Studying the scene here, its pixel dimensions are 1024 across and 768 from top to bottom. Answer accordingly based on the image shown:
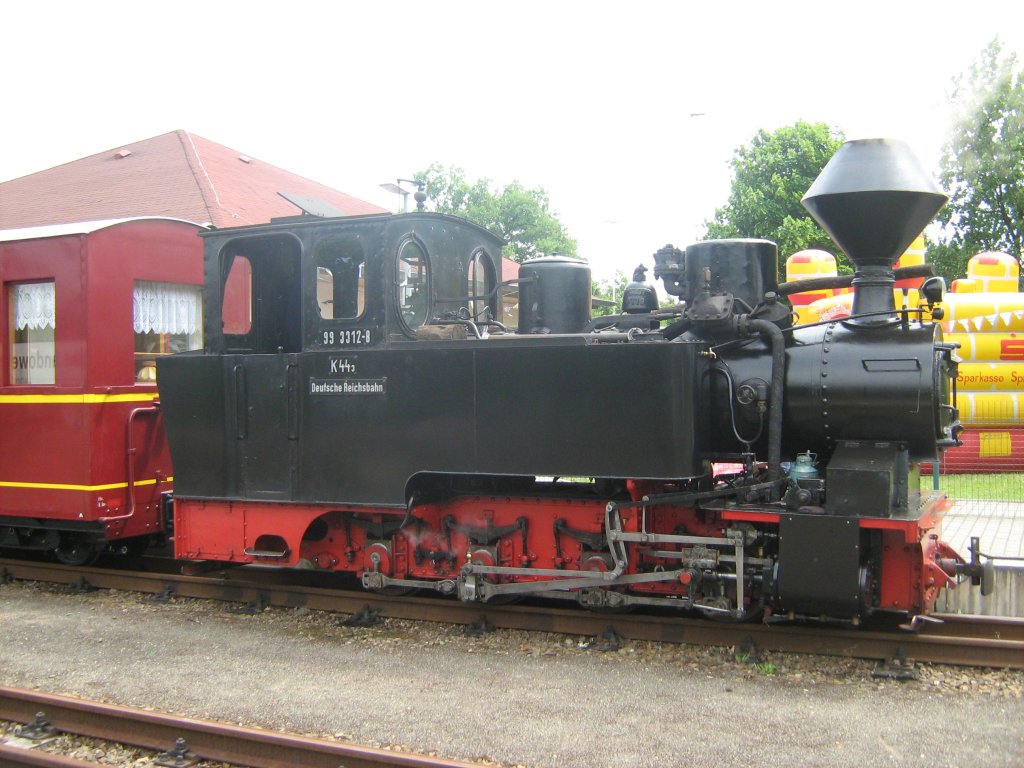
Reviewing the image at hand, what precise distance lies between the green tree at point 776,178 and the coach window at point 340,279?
25996 millimetres

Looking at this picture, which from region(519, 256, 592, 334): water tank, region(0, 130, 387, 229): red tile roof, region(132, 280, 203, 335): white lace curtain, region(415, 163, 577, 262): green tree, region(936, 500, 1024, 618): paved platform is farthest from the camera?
region(415, 163, 577, 262): green tree

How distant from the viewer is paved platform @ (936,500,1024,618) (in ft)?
20.7

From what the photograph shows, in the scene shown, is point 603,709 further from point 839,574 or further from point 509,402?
point 509,402

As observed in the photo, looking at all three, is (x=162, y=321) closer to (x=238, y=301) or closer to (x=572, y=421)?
(x=238, y=301)

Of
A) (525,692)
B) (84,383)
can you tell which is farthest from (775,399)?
(84,383)

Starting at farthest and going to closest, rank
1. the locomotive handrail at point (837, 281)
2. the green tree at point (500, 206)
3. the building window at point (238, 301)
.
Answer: the green tree at point (500, 206)
the building window at point (238, 301)
the locomotive handrail at point (837, 281)

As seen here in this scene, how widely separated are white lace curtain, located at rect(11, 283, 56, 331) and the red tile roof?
967cm

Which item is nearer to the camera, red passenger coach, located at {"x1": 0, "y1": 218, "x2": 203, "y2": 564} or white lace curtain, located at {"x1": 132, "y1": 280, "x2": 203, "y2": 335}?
red passenger coach, located at {"x1": 0, "y1": 218, "x2": 203, "y2": 564}

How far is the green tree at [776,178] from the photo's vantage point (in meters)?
31.1

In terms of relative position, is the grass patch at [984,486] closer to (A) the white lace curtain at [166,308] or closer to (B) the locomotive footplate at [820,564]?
(B) the locomotive footplate at [820,564]

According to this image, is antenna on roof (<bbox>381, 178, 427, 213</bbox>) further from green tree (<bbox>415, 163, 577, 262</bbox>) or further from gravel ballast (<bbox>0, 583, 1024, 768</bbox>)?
green tree (<bbox>415, 163, 577, 262</bbox>)

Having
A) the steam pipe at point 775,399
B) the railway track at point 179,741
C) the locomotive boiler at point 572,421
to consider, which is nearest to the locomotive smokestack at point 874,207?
the locomotive boiler at point 572,421

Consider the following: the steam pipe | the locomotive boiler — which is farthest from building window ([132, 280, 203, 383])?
the steam pipe

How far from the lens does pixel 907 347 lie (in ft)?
16.9
